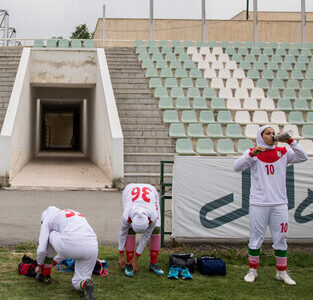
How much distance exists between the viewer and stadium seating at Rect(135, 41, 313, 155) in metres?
12.0

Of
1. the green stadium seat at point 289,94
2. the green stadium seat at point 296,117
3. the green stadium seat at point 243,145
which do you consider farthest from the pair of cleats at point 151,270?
the green stadium seat at point 289,94

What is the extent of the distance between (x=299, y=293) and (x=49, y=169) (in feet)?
31.5

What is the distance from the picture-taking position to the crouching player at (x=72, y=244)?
12.5 ft

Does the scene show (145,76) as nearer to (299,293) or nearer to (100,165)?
(100,165)

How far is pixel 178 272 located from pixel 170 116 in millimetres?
8461

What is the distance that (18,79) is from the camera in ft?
43.1

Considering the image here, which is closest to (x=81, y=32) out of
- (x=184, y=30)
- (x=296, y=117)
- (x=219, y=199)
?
(x=184, y=30)

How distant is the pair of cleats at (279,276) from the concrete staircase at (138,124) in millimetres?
5422

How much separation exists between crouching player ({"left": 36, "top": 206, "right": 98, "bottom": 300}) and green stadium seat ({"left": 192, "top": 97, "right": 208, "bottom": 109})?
9.72m

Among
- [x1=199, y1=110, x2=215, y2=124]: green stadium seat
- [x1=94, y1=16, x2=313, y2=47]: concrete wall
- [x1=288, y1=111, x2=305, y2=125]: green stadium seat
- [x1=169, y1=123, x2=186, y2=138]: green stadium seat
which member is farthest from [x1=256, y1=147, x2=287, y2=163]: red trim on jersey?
[x1=94, y1=16, x2=313, y2=47]: concrete wall

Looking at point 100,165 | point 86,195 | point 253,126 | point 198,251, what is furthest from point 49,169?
point 198,251

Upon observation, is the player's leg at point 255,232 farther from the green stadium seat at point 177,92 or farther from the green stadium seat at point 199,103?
the green stadium seat at point 177,92

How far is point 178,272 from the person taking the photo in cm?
462

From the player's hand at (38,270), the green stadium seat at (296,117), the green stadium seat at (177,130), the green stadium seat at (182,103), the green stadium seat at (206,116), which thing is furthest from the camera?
the green stadium seat at (182,103)
